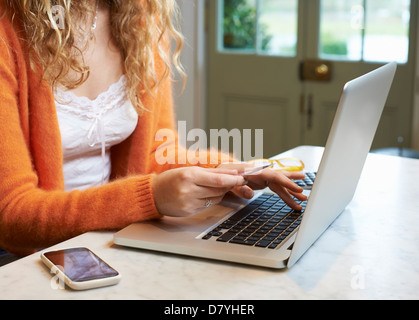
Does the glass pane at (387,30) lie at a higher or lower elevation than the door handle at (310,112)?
higher

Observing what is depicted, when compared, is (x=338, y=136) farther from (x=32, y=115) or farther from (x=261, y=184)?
(x=32, y=115)

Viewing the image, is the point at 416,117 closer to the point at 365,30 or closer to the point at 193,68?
the point at 365,30

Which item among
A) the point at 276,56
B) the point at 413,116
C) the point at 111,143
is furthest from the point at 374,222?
the point at 276,56

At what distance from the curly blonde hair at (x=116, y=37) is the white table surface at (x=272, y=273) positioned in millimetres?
412

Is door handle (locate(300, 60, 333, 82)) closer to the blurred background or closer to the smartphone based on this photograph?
the blurred background

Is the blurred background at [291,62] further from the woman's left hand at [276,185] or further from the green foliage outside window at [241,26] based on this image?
the woman's left hand at [276,185]

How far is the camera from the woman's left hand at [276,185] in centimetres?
108

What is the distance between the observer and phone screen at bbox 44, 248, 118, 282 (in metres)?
0.78

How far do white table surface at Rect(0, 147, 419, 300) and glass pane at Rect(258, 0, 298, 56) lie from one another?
7.24 feet

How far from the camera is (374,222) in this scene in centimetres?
105

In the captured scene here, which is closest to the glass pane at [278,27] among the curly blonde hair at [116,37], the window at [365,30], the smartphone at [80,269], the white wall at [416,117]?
the window at [365,30]

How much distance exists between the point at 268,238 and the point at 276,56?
2.39 m

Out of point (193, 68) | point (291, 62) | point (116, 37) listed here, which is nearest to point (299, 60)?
point (291, 62)
